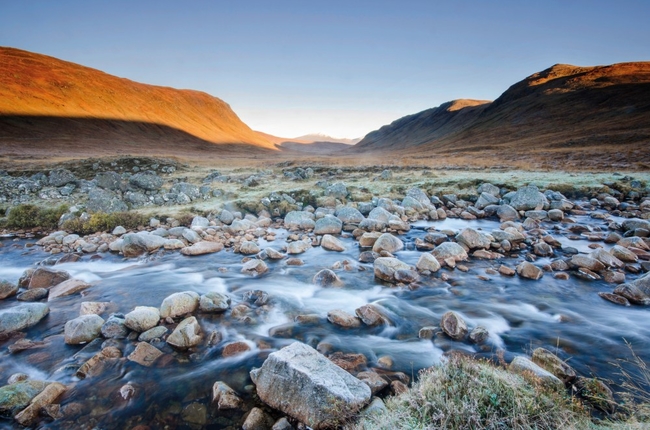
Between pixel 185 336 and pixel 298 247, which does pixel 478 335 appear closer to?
pixel 185 336

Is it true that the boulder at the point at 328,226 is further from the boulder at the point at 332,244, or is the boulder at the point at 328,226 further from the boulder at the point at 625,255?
the boulder at the point at 625,255

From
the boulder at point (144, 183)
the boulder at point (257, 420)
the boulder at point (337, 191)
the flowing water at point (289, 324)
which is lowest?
the flowing water at point (289, 324)

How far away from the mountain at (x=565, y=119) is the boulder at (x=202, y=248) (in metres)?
27.5

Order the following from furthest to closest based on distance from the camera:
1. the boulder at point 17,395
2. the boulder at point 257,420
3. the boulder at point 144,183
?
the boulder at point 144,183
the boulder at point 17,395
the boulder at point 257,420

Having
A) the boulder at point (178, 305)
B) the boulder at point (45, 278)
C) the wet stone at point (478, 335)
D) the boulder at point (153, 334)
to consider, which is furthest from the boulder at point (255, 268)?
the wet stone at point (478, 335)

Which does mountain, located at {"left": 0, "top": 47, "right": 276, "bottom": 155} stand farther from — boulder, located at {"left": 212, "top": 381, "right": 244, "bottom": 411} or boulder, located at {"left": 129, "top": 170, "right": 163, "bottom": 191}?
boulder, located at {"left": 212, "top": 381, "right": 244, "bottom": 411}

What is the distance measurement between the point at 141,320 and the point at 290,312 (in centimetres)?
235

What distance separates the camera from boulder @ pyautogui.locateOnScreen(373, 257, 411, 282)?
6.77 m

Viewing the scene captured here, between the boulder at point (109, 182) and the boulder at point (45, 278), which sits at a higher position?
the boulder at point (109, 182)

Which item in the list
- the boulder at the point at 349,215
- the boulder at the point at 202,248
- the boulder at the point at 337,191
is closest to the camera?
the boulder at the point at 202,248

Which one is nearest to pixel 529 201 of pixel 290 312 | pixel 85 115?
pixel 290 312

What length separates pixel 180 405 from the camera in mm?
3553

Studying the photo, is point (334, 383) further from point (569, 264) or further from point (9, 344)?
point (569, 264)

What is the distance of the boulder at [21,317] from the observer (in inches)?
189
